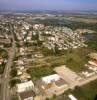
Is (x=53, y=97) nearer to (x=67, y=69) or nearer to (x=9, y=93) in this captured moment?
(x=9, y=93)

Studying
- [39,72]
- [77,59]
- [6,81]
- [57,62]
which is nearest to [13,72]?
[6,81]

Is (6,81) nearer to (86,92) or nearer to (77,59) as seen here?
(86,92)

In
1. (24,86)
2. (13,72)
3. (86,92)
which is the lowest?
(86,92)

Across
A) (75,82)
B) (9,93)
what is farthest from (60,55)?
(9,93)

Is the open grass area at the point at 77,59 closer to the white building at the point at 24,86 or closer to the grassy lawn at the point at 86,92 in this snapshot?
the grassy lawn at the point at 86,92

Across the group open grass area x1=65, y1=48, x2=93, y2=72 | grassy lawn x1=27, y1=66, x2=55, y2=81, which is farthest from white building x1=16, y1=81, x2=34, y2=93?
open grass area x1=65, y1=48, x2=93, y2=72

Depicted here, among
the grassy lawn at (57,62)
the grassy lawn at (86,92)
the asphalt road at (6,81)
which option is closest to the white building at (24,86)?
the asphalt road at (6,81)

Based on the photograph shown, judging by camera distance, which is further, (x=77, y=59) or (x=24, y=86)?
(x=77, y=59)

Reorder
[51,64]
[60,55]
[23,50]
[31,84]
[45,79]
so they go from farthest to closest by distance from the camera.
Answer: [23,50] → [60,55] → [51,64] → [45,79] → [31,84]
